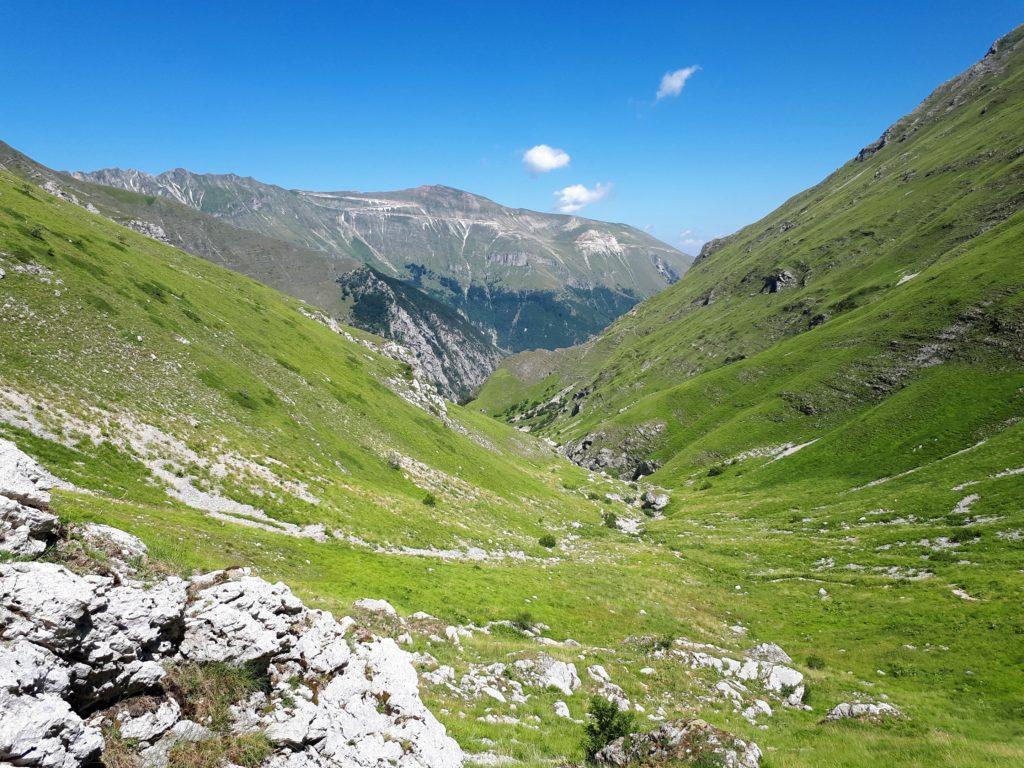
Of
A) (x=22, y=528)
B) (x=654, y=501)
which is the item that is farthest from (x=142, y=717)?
(x=654, y=501)

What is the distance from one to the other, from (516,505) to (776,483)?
67371mm

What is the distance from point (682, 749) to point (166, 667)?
1488 centimetres

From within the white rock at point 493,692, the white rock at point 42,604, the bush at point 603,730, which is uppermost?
the white rock at point 42,604

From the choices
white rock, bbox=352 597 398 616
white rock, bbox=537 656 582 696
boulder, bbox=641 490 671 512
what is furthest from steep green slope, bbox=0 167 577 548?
boulder, bbox=641 490 671 512

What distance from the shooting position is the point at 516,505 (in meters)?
76.4

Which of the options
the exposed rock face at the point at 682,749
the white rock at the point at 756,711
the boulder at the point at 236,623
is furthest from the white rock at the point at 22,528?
the white rock at the point at 756,711

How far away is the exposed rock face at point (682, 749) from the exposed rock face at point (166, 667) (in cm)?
531

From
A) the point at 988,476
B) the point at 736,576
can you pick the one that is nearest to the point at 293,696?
the point at 736,576

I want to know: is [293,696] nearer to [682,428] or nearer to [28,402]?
[28,402]

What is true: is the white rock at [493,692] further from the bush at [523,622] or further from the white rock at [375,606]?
the bush at [523,622]

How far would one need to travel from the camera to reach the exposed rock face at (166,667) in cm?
903

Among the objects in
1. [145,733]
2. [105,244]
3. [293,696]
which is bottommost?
[293,696]

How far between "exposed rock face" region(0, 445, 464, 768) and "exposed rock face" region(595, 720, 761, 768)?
531cm

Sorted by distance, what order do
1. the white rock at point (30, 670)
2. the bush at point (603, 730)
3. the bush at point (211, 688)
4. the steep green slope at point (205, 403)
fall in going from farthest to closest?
the steep green slope at point (205, 403)
the bush at point (603, 730)
the bush at point (211, 688)
the white rock at point (30, 670)
